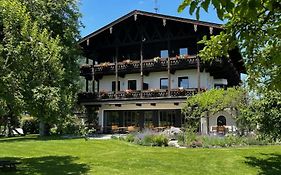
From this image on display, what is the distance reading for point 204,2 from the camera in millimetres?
3480

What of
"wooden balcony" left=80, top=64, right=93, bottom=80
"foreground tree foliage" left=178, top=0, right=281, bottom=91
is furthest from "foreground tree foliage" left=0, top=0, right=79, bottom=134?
"wooden balcony" left=80, top=64, right=93, bottom=80

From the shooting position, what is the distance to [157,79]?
3612 centimetres

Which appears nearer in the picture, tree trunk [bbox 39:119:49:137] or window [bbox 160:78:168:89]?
tree trunk [bbox 39:119:49:137]

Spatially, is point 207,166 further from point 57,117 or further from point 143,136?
→ point 143,136

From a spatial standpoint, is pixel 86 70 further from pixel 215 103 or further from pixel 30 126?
pixel 215 103

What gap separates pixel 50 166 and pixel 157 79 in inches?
855

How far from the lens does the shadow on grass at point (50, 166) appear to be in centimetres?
1406

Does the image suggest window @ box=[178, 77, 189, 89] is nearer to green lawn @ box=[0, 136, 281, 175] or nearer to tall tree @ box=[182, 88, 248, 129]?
tall tree @ box=[182, 88, 248, 129]

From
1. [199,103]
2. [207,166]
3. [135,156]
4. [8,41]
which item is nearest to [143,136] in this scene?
[199,103]

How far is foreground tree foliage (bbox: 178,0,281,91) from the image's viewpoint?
11.7 ft

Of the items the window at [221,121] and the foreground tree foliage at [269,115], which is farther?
the window at [221,121]

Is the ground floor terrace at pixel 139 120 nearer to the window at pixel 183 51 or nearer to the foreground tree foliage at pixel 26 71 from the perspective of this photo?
the window at pixel 183 51

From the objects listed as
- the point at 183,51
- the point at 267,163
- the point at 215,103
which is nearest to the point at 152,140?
the point at 215,103

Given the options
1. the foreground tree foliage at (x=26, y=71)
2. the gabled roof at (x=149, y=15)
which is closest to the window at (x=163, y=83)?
the gabled roof at (x=149, y=15)
